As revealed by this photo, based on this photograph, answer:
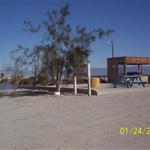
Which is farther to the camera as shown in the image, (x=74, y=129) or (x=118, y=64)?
(x=118, y=64)

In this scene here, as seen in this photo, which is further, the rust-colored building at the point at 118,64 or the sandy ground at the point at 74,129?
the rust-colored building at the point at 118,64

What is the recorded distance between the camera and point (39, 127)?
9336 millimetres

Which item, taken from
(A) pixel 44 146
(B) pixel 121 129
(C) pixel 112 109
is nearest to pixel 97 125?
(B) pixel 121 129

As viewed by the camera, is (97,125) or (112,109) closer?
(97,125)

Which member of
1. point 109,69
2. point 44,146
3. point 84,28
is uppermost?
point 84,28

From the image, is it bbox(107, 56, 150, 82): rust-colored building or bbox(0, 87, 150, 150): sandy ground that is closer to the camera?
bbox(0, 87, 150, 150): sandy ground

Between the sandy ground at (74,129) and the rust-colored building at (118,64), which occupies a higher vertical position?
the rust-colored building at (118,64)

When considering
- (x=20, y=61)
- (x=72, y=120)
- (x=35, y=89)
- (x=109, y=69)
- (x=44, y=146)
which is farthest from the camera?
(x=109, y=69)

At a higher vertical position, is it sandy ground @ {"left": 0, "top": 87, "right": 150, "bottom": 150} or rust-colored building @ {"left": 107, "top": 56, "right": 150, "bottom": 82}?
rust-colored building @ {"left": 107, "top": 56, "right": 150, "bottom": 82}

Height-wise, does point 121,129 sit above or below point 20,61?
below

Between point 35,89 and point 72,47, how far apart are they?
7.96m

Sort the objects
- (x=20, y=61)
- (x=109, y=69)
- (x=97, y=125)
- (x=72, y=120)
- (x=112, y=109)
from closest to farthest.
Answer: (x=97, y=125) → (x=72, y=120) → (x=112, y=109) → (x=20, y=61) → (x=109, y=69)

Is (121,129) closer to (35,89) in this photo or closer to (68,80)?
(68,80)

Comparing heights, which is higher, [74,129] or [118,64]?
[118,64]
